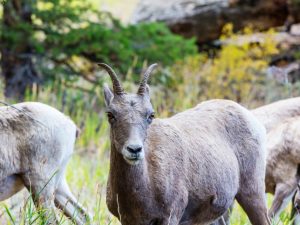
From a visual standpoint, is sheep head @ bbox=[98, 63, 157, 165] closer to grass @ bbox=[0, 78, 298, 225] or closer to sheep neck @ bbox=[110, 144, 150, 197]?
sheep neck @ bbox=[110, 144, 150, 197]

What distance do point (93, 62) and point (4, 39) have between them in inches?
Result: 61.5

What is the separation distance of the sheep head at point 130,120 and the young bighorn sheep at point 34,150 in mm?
1296

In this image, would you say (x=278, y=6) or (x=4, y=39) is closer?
(x=4, y=39)

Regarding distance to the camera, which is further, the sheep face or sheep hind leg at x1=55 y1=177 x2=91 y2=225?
sheep hind leg at x1=55 y1=177 x2=91 y2=225

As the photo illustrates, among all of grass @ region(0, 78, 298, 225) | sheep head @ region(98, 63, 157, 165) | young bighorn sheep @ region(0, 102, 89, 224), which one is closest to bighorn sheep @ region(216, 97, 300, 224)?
grass @ region(0, 78, 298, 225)

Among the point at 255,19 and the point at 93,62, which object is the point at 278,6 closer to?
the point at 255,19

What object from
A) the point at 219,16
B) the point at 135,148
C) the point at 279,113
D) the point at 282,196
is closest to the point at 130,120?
the point at 135,148

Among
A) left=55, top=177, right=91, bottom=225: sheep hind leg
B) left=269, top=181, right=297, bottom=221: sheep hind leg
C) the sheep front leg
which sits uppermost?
the sheep front leg

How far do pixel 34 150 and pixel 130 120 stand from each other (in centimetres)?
168

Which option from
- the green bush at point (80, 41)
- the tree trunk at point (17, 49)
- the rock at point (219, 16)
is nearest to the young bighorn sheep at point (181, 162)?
the green bush at point (80, 41)

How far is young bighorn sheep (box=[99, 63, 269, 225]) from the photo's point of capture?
4.86 metres

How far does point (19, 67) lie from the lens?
12.5 metres

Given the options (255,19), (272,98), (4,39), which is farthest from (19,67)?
(255,19)

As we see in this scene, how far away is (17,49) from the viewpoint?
12.4m
